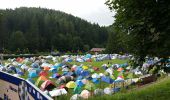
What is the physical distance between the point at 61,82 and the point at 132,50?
1881 cm

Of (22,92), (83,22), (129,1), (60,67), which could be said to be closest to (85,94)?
(129,1)

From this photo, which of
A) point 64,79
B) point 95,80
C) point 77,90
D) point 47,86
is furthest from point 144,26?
point 64,79

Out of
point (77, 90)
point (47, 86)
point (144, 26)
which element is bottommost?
point (77, 90)

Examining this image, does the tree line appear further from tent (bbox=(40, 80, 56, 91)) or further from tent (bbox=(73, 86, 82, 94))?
tent (bbox=(40, 80, 56, 91))

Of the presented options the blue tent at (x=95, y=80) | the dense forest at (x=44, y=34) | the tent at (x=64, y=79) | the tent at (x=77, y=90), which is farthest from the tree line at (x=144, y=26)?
the dense forest at (x=44, y=34)

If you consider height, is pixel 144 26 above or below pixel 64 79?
above

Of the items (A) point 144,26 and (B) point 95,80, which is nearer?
(A) point 144,26

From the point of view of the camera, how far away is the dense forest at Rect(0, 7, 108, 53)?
127 meters

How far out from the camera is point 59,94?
21.0 m

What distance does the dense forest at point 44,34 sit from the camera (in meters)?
127

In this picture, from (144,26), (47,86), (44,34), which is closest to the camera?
(144,26)

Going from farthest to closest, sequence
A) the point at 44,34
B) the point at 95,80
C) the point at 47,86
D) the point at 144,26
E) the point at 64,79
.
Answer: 1. the point at 44,34
2. the point at 64,79
3. the point at 95,80
4. the point at 47,86
5. the point at 144,26

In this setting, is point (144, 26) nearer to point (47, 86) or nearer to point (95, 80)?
point (47, 86)

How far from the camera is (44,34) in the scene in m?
141
